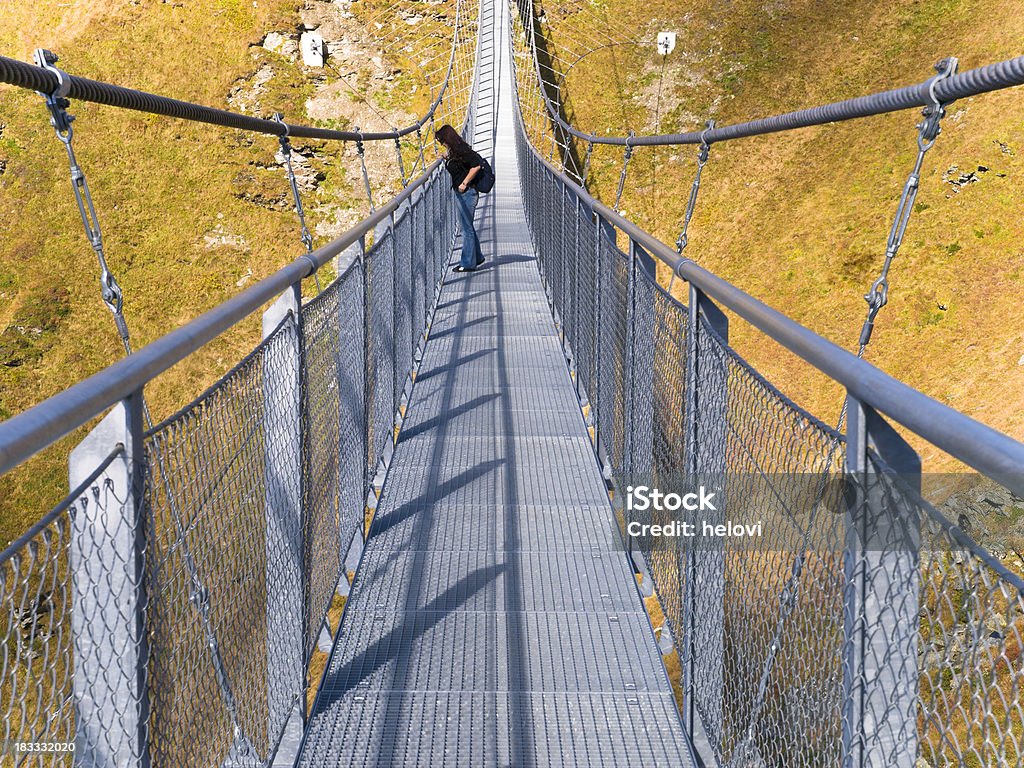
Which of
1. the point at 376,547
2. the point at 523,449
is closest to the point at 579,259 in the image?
the point at 523,449

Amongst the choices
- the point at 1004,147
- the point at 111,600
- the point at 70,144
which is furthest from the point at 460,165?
the point at 1004,147

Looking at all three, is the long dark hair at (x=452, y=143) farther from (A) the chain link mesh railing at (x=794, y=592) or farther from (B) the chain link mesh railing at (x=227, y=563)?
(B) the chain link mesh railing at (x=227, y=563)

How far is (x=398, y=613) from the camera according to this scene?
2826 millimetres

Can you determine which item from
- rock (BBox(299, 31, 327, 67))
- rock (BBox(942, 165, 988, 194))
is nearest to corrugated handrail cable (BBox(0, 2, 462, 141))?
rock (BBox(942, 165, 988, 194))

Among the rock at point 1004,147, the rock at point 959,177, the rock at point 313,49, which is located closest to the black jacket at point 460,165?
the rock at point 959,177

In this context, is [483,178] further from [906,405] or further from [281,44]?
[281,44]

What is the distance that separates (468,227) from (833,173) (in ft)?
50.9

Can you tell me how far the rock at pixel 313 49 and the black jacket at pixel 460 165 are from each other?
23691 mm

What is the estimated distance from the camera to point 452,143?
801cm

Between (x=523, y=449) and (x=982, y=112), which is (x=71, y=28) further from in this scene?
(x=523, y=449)

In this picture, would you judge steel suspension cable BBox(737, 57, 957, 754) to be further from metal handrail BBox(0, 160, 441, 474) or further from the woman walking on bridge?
the woman walking on bridge

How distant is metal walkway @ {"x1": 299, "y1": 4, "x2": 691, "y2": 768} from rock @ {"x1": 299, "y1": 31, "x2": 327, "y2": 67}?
27.2 metres

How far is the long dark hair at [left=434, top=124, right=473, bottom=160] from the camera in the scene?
26.2 feet

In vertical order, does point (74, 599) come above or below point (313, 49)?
below
